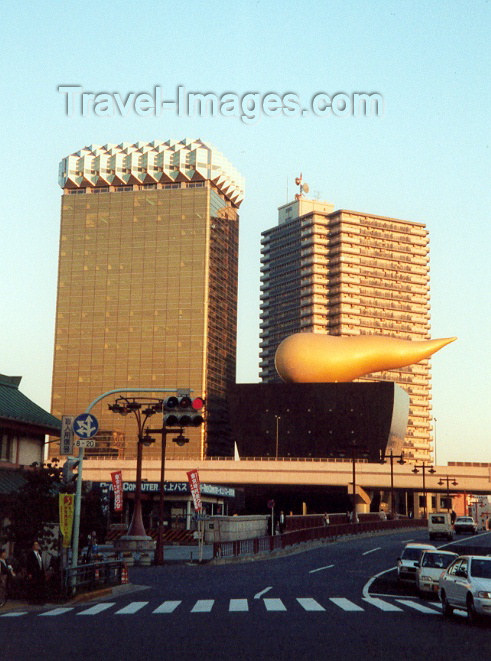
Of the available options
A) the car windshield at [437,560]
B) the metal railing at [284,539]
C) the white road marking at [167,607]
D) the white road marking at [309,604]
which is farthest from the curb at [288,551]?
the white road marking at [167,607]

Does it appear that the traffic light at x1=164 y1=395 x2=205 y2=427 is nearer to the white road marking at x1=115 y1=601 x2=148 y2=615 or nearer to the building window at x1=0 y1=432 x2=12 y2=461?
the white road marking at x1=115 y1=601 x2=148 y2=615

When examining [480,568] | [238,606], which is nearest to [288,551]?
[238,606]

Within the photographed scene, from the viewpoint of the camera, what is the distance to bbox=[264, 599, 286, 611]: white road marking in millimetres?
23661

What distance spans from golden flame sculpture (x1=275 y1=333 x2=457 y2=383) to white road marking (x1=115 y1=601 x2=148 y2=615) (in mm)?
106840

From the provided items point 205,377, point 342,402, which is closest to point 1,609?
point 342,402

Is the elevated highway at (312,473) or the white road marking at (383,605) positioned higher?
the elevated highway at (312,473)

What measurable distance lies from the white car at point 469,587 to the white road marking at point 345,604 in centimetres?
245

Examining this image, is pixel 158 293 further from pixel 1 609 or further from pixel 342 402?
pixel 1 609

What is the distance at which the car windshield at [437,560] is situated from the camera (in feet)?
97.0

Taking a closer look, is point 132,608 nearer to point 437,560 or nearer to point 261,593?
point 261,593

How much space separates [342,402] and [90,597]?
340 feet

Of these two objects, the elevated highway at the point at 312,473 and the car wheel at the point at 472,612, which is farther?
the elevated highway at the point at 312,473

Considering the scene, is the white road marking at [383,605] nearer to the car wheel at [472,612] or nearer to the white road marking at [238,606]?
the car wheel at [472,612]

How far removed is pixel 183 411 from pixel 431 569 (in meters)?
11.2
